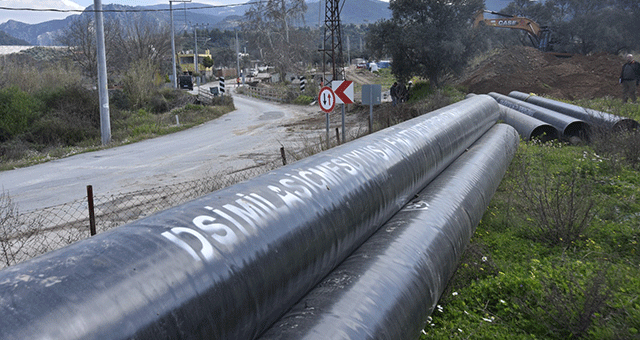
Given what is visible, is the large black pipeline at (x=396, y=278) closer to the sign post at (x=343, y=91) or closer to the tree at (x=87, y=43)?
the sign post at (x=343, y=91)

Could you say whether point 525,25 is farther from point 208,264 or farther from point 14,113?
point 208,264

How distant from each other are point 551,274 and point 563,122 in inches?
319

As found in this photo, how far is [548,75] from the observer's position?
87.7 ft

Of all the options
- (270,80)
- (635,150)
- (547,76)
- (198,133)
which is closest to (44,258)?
(635,150)

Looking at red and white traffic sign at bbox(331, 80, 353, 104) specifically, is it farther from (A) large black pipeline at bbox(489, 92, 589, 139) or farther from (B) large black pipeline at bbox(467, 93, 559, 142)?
(A) large black pipeline at bbox(489, 92, 589, 139)

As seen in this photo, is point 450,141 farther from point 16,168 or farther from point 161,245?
point 16,168

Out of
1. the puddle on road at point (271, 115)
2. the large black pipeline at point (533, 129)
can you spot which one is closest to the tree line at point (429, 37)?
the puddle on road at point (271, 115)

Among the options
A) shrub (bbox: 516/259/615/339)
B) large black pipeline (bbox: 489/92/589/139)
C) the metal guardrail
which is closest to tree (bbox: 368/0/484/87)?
the metal guardrail

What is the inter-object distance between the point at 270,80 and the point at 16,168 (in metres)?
49.4

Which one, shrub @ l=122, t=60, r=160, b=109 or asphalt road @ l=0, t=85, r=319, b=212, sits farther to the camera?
shrub @ l=122, t=60, r=160, b=109

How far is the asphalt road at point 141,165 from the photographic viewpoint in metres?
9.73

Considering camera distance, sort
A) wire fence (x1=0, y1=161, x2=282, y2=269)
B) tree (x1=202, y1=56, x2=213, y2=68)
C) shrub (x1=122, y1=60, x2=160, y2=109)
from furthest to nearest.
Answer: tree (x1=202, y1=56, x2=213, y2=68) → shrub (x1=122, y1=60, x2=160, y2=109) → wire fence (x1=0, y1=161, x2=282, y2=269)

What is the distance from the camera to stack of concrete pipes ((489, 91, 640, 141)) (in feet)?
32.3

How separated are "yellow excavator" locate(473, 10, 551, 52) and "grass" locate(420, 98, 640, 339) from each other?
2376 centimetres
